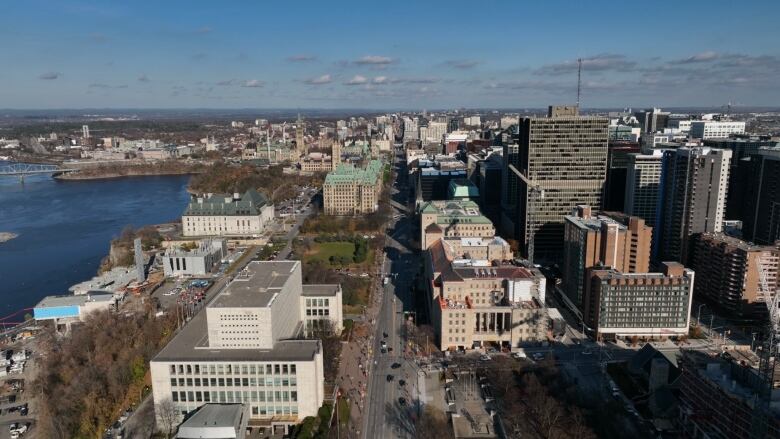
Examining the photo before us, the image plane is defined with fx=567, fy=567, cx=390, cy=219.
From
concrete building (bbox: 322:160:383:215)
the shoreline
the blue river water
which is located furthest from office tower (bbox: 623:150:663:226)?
the shoreline

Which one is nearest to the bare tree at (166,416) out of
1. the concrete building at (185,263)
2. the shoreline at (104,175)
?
the concrete building at (185,263)

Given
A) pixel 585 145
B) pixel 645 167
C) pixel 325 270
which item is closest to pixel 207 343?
pixel 325 270

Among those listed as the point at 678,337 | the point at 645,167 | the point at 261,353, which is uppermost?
the point at 645,167

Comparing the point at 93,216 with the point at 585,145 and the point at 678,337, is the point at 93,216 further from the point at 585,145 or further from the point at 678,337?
the point at 678,337

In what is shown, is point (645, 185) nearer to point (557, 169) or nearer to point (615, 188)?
point (557, 169)

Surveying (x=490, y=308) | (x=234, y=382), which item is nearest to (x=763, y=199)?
(x=490, y=308)

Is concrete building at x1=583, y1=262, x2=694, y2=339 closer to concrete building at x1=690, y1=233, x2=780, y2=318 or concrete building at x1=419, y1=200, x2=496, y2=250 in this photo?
concrete building at x1=690, y1=233, x2=780, y2=318
